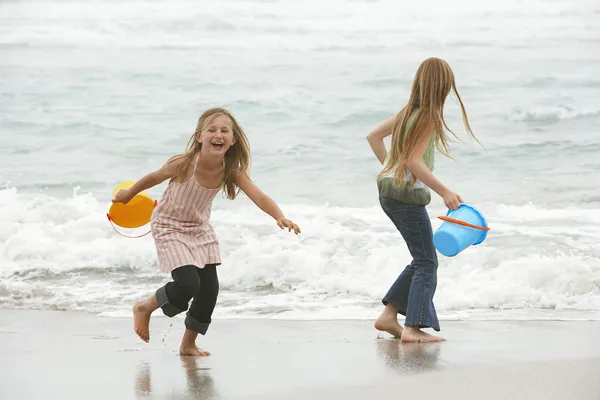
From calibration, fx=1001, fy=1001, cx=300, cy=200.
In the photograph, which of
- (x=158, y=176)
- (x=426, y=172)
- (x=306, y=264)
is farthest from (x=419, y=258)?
(x=306, y=264)

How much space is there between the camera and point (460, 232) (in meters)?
4.21

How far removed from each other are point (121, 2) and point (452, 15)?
6.06 meters

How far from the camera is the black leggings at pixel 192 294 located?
13.2ft

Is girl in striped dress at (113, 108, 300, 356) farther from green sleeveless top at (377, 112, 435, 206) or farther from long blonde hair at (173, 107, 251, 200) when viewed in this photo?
green sleeveless top at (377, 112, 435, 206)

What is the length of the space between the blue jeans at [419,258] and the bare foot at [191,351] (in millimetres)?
913

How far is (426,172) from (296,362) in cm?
97

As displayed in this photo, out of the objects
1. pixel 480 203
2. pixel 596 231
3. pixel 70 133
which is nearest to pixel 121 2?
pixel 70 133

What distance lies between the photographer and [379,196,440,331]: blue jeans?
4363 millimetres

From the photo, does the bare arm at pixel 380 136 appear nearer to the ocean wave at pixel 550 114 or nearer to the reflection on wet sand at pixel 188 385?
the reflection on wet sand at pixel 188 385

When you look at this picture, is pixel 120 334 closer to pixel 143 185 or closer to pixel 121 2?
pixel 143 185

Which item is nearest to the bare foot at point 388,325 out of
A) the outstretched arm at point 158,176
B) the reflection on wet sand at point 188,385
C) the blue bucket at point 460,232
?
the blue bucket at point 460,232

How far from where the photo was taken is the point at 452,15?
17.9m

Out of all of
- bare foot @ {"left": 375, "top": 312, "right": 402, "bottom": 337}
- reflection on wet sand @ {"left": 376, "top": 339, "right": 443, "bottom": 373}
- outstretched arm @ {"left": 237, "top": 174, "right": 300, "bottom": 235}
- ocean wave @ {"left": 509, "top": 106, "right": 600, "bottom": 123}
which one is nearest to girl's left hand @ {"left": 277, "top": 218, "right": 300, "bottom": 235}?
outstretched arm @ {"left": 237, "top": 174, "right": 300, "bottom": 235}

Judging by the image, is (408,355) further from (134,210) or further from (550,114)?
(550,114)
